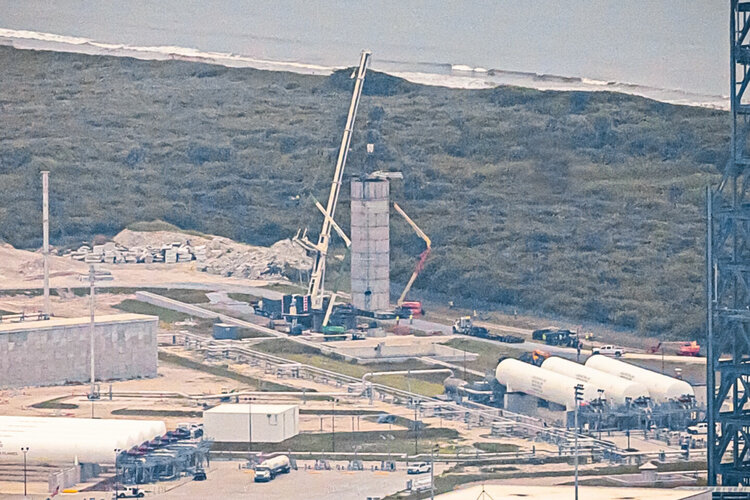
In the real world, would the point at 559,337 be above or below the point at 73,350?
below

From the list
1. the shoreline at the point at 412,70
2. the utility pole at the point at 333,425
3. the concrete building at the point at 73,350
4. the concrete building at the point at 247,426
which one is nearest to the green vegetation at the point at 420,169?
the shoreline at the point at 412,70

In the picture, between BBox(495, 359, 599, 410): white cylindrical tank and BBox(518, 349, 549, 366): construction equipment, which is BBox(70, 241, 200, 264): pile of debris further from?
BBox(495, 359, 599, 410): white cylindrical tank

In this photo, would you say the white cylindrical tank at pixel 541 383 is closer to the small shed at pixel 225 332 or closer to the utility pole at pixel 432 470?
the utility pole at pixel 432 470

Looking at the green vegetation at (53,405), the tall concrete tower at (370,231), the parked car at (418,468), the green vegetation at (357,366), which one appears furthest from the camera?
the tall concrete tower at (370,231)

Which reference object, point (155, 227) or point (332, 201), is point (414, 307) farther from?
point (155, 227)

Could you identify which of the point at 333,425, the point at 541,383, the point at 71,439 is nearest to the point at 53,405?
the point at 333,425

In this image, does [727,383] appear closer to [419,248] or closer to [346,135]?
[346,135]
